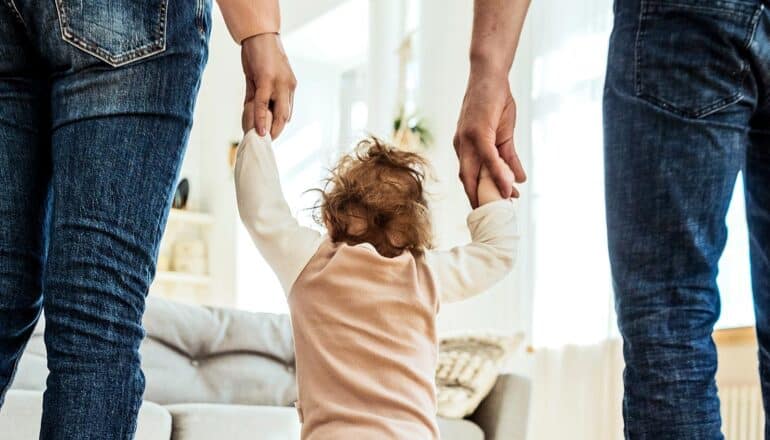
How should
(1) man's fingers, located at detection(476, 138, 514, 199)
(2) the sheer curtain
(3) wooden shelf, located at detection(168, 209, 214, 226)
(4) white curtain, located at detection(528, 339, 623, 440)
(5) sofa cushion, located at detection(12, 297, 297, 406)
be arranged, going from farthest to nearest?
(3) wooden shelf, located at detection(168, 209, 214, 226) → (2) the sheer curtain → (4) white curtain, located at detection(528, 339, 623, 440) → (5) sofa cushion, located at detection(12, 297, 297, 406) → (1) man's fingers, located at detection(476, 138, 514, 199)

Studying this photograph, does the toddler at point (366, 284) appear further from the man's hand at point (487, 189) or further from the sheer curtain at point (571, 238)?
the sheer curtain at point (571, 238)

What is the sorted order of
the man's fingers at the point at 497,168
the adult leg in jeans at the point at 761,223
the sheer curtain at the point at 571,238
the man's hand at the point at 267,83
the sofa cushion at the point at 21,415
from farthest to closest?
the sheer curtain at the point at 571,238 < the sofa cushion at the point at 21,415 < the man's fingers at the point at 497,168 < the man's hand at the point at 267,83 < the adult leg in jeans at the point at 761,223

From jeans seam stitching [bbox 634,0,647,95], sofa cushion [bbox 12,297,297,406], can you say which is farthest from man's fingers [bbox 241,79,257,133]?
sofa cushion [bbox 12,297,297,406]

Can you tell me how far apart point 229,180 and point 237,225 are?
41 centimetres

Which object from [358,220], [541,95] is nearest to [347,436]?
[358,220]

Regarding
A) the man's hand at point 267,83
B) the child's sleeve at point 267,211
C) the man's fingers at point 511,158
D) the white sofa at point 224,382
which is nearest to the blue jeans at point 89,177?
the man's hand at point 267,83

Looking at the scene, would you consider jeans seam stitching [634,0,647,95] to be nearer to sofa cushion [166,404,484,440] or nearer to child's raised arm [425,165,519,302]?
child's raised arm [425,165,519,302]

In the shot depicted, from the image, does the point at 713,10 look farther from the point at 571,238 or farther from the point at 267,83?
the point at 571,238

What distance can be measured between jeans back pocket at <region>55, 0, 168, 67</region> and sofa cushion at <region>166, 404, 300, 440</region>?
195cm

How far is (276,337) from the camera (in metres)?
3.40

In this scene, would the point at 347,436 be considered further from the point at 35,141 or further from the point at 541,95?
the point at 541,95

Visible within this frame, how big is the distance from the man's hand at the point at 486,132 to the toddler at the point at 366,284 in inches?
1.0

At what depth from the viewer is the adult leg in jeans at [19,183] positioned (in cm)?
109

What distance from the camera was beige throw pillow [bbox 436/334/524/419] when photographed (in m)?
3.35
